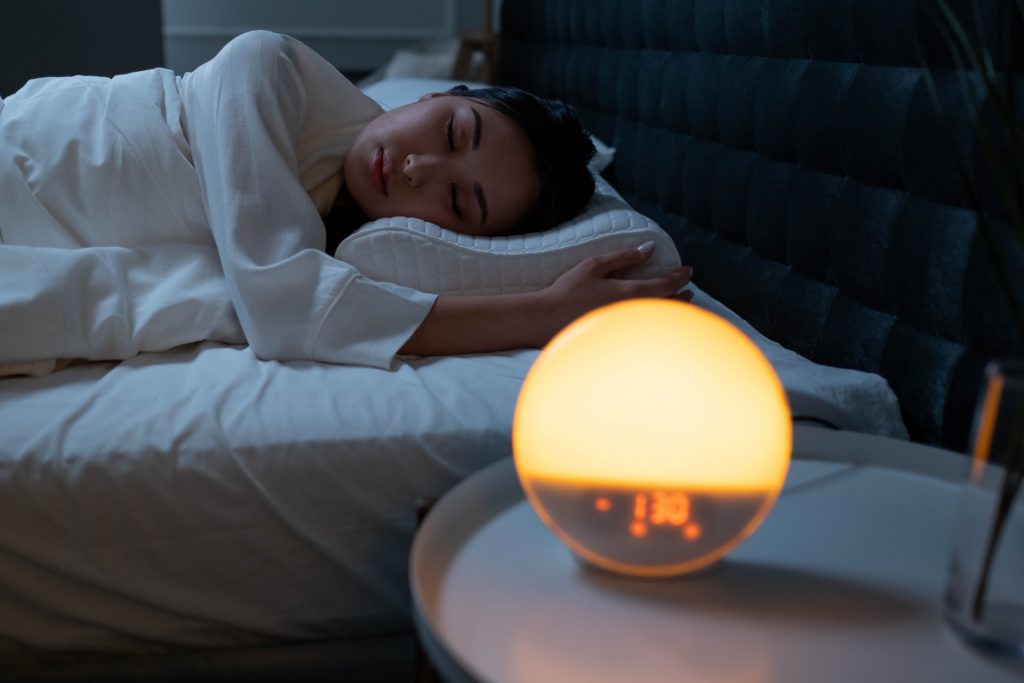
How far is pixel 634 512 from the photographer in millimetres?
594

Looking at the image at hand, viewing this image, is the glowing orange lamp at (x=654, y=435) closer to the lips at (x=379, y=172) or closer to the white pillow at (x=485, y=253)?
the white pillow at (x=485, y=253)

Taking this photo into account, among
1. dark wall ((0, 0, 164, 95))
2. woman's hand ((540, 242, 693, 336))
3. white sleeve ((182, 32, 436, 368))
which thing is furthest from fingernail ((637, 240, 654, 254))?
dark wall ((0, 0, 164, 95))

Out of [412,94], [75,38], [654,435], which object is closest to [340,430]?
[654,435]

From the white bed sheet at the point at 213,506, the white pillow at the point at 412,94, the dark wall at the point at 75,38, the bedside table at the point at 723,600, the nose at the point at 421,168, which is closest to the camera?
the bedside table at the point at 723,600

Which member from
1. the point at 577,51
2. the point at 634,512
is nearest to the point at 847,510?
the point at 634,512

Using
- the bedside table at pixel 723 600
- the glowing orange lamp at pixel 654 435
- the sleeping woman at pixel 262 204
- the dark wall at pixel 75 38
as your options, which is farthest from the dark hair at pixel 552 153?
the dark wall at pixel 75 38

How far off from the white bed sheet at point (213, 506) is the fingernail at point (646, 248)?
1.03 feet

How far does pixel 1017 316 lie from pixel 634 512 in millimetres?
238

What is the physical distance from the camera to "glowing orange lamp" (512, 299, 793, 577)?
573 mm

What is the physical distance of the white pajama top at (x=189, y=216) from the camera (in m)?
1.02

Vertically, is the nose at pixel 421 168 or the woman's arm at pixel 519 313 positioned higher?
the nose at pixel 421 168

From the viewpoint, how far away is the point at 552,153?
4.27 ft

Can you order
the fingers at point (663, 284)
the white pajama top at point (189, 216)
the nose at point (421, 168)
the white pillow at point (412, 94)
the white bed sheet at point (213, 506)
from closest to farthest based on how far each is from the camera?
1. the white bed sheet at point (213, 506)
2. the white pajama top at point (189, 216)
3. the fingers at point (663, 284)
4. the nose at point (421, 168)
5. the white pillow at point (412, 94)

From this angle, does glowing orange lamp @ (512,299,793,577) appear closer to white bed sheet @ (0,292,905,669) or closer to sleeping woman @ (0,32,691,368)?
white bed sheet @ (0,292,905,669)
